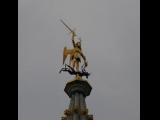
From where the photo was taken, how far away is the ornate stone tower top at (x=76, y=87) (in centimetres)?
6078

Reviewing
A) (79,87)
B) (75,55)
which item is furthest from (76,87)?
(75,55)

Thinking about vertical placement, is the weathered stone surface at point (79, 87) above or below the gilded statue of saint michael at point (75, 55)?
below

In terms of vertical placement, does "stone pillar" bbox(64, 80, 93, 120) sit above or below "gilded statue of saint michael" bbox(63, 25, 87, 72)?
below

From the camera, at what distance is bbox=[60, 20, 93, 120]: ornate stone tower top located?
6078cm

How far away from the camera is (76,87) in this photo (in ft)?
209

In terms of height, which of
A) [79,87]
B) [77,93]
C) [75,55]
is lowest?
[77,93]

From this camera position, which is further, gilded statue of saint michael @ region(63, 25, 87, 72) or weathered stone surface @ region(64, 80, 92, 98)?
gilded statue of saint michael @ region(63, 25, 87, 72)

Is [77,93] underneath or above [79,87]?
underneath

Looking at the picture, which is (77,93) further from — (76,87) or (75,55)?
(75,55)

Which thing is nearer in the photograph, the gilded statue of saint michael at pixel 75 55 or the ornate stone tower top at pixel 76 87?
the ornate stone tower top at pixel 76 87

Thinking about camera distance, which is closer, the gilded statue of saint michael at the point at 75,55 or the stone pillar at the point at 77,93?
the stone pillar at the point at 77,93

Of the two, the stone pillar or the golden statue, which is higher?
the golden statue

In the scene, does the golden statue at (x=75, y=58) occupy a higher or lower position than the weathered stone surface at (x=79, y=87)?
higher
